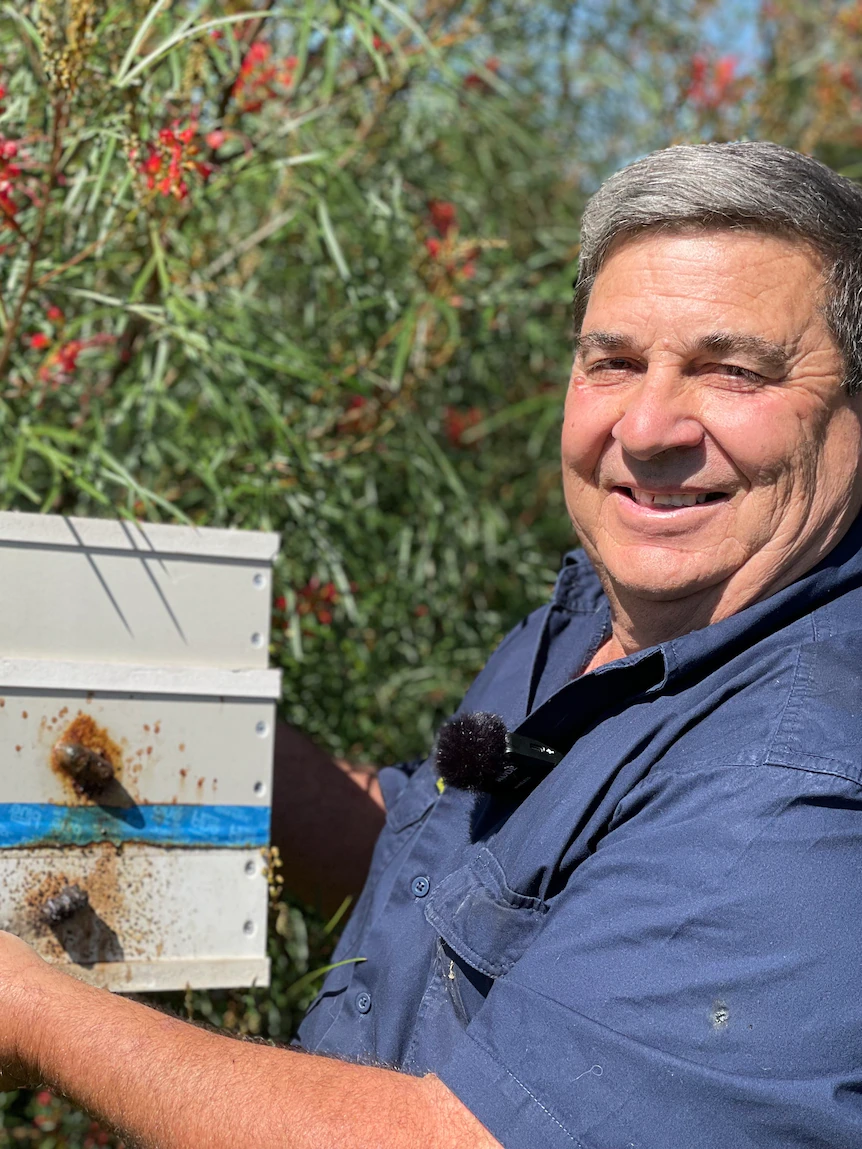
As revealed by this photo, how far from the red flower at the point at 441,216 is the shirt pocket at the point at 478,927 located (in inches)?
64.4

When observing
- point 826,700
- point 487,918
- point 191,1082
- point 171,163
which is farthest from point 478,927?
point 171,163

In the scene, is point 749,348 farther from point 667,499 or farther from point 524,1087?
point 524,1087

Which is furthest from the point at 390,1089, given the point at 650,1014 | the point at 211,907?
the point at 211,907

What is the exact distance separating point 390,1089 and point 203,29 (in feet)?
4.32

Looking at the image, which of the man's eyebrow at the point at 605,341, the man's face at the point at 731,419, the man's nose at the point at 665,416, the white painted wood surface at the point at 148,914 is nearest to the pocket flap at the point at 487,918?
the white painted wood surface at the point at 148,914

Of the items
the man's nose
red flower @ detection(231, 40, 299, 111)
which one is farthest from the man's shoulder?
red flower @ detection(231, 40, 299, 111)

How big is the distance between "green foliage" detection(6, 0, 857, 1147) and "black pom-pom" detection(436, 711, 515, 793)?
1.49 ft

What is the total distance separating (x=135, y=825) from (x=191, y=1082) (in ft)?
1.16

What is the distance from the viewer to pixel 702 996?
1.06 metres

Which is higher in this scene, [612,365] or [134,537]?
[612,365]

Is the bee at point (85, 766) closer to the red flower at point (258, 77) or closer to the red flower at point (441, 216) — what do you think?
the red flower at point (258, 77)

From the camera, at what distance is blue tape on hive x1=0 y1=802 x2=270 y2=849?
140 cm

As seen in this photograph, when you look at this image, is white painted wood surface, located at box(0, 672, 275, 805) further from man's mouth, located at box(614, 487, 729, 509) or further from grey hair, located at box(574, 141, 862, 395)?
grey hair, located at box(574, 141, 862, 395)

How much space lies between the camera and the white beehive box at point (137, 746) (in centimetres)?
141
